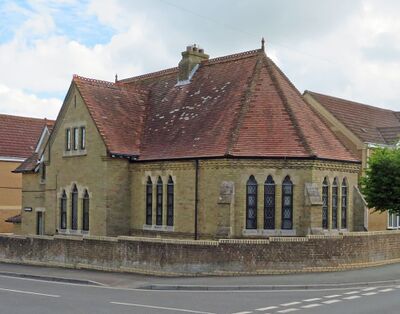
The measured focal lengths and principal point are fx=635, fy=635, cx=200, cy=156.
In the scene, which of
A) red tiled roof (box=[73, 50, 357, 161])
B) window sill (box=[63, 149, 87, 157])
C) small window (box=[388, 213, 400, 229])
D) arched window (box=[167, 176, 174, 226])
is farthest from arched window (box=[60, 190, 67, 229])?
small window (box=[388, 213, 400, 229])

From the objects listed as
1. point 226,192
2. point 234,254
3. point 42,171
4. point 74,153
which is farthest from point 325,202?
point 42,171

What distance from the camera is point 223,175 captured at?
1120 inches

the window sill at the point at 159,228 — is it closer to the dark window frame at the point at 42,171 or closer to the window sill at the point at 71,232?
the window sill at the point at 71,232

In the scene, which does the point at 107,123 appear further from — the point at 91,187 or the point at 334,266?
the point at 334,266

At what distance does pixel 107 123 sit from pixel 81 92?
2.38 metres

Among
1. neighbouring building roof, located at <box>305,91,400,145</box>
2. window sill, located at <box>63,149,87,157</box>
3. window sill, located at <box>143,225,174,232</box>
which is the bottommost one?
window sill, located at <box>143,225,174,232</box>

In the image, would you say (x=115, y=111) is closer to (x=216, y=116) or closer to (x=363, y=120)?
(x=216, y=116)

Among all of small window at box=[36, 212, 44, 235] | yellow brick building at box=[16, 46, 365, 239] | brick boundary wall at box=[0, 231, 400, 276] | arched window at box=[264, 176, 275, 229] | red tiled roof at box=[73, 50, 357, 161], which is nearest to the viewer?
brick boundary wall at box=[0, 231, 400, 276]

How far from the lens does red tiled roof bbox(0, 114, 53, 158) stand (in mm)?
48531

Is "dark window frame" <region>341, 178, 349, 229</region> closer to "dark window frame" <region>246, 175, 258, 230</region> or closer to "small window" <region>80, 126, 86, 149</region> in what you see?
"dark window frame" <region>246, 175, 258, 230</region>

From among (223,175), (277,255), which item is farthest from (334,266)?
(223,175)

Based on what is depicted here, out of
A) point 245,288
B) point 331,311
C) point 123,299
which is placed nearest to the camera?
point 331,311

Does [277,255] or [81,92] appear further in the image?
[81,92]

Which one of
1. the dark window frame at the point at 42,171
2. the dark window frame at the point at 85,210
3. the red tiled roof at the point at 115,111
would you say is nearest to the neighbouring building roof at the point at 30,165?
the dark window frame at the point at 42,171
